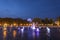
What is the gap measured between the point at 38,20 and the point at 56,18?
43.7ft

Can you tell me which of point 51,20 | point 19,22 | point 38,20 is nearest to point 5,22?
point 19,22

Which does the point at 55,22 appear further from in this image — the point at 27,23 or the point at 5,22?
the point at 5,22

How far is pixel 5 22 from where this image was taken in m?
128

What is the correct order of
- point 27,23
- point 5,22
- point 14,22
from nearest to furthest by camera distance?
1. point 5,22
2. point 14,22
3. point 27,23

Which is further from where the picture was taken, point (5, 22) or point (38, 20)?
point (38, 20)

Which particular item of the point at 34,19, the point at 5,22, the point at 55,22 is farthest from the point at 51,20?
the point at 5,22

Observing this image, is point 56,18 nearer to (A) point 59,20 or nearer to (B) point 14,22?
(A) point 59,20

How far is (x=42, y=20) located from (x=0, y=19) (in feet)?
107

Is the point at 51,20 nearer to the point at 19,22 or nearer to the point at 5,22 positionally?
the point at 19,22

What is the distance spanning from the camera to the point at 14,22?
136 metres

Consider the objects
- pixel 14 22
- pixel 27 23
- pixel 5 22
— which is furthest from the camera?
pixel 27 23

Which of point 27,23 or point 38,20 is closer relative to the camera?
point 38,20

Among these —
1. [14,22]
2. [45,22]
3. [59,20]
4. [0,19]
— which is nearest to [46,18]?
[45,22]

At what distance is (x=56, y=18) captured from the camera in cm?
13938
